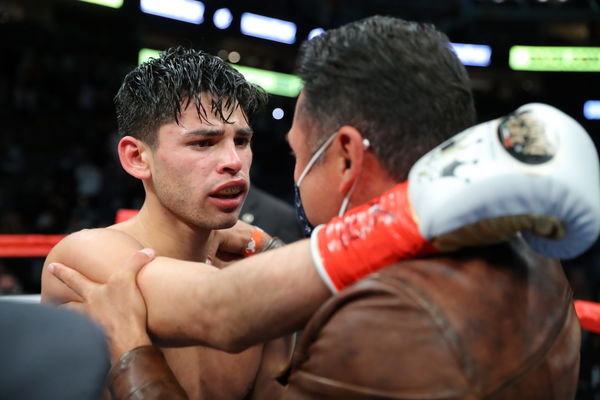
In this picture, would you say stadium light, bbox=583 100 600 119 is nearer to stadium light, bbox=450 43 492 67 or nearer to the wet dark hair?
stadium light, bbox=450 43 492 67

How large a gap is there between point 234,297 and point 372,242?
30 cm

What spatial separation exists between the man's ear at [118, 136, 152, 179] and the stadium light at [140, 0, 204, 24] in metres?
9.98

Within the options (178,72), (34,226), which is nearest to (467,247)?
(178,72)

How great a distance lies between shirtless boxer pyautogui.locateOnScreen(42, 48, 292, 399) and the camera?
188 centimetres

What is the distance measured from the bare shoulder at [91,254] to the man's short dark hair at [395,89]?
0.72 meters

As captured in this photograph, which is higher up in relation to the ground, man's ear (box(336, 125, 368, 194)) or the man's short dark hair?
the man's short dark hair

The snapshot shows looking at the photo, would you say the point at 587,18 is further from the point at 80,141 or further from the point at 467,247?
the point at 467,247

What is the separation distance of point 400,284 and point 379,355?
0.12 metres

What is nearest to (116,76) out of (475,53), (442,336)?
(475,53)

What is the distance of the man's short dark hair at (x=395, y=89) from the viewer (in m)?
1.23

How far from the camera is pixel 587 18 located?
1410cm

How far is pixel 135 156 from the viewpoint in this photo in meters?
2.01

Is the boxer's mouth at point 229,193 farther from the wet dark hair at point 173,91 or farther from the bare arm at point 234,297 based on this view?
the bare arm at point 234,297

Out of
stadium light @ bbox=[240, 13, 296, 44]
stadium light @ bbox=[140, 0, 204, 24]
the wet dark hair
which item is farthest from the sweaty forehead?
stadium light @ bbox=[240, 13, 296, 44]
